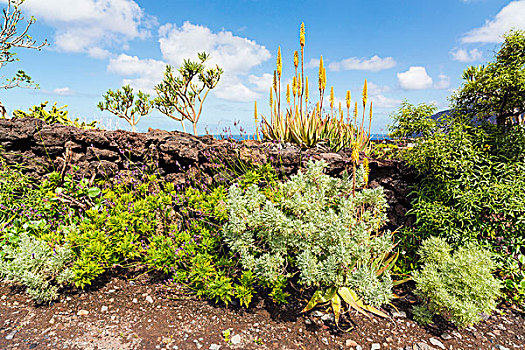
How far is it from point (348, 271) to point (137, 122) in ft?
29.9

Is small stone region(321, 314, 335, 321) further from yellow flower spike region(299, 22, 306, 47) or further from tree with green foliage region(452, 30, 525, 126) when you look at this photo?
yellow flower spike region(299, 22, 306, 47)

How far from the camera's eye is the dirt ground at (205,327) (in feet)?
7.73

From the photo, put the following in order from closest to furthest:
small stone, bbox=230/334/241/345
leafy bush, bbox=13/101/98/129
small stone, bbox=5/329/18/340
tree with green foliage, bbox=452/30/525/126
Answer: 1. small stone, bbox=230/334/241/345
2. small stone, bbox=5/329/18/340
3. tree with green foliage, bbox=452/30/525/126
4. leafy bush, bbox=13/101/98/129

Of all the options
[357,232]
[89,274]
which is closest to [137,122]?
[89,274]

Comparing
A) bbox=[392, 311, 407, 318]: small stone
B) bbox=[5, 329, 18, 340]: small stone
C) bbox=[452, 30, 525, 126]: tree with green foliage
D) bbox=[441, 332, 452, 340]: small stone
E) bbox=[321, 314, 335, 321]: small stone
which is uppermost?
bbox=[452, 30, 525, 126]: tree with green foliage

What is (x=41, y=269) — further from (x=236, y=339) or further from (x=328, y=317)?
(x=328, y=317)

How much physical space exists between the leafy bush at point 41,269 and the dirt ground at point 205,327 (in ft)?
0.53

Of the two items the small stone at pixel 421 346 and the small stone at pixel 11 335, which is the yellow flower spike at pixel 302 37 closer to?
the small stone at pixel 421 346

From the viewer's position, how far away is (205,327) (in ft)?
8.27

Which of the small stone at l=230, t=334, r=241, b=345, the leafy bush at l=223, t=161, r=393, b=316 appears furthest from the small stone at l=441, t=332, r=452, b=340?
the small stone at l=230, t=334, r=241, b=345

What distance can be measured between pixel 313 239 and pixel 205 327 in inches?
47.3

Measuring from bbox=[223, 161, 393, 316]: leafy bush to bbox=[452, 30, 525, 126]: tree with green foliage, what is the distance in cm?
194

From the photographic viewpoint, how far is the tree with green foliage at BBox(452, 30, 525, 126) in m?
3.13

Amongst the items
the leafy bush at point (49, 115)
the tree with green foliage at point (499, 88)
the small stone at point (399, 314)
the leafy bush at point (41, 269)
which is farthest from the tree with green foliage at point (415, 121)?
the leafy bush at point (49, 115)
